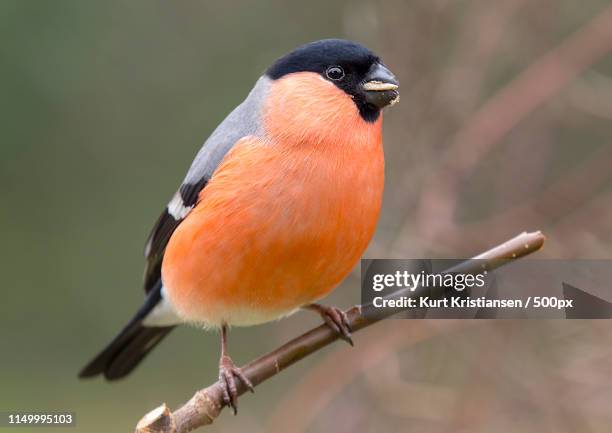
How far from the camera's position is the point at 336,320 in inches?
147

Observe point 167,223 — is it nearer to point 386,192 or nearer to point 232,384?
point 232,384

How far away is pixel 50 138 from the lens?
6.91 metres

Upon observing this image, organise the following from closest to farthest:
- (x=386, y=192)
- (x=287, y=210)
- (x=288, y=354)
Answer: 1. (x=288, y=354)
2. (x=287, y=210)
3. (x=386, y=192)

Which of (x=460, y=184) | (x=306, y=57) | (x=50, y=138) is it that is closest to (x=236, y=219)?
(x=306, y=57)

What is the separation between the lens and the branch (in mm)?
2936

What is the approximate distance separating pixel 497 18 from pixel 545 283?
1.53 meters

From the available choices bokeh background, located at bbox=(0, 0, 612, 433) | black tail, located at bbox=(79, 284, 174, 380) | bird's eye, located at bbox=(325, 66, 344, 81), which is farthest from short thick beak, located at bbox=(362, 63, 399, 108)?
black tail, located at bbox=(79, 284, 174, 380)

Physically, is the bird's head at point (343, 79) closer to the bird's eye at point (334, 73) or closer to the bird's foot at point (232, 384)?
the bird's eye at point (334, 73)

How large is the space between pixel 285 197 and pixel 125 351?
1662 mm

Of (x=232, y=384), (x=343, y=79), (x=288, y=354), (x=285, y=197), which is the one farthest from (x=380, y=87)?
(x=232, y=384)

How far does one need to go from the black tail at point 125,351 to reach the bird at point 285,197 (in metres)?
0.80

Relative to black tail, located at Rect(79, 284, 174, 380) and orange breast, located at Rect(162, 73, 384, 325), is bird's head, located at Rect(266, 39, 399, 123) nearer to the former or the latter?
orange breast, located at Rect(162, 73, 384, 325)

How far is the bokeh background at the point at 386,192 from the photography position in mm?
4504

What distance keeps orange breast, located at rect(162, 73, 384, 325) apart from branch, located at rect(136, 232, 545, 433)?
0.77ft
